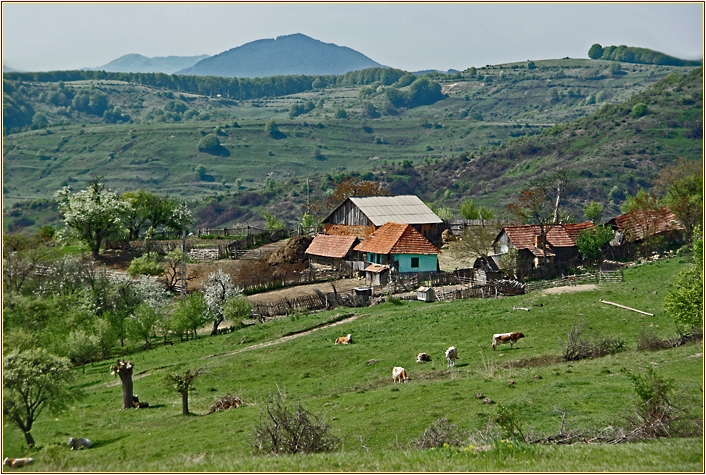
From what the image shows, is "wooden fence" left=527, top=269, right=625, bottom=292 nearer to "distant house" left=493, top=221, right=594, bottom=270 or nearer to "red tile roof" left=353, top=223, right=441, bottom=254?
"distant house" left=493, top=221, right=594, bottom=270

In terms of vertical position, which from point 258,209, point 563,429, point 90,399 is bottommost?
point 258,209

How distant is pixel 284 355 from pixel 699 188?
42159 mm

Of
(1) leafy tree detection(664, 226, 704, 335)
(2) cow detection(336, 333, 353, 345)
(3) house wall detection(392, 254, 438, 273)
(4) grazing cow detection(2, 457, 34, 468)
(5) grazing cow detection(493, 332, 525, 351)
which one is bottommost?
(3) house wall detection(392, 254, 438, 273)

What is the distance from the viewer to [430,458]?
57.4ft

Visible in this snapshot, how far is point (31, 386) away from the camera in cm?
2833

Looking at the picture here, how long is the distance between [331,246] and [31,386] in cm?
4366

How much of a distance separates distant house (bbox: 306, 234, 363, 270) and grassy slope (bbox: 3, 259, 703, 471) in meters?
18.9

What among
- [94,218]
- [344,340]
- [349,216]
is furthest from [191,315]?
[349,216]

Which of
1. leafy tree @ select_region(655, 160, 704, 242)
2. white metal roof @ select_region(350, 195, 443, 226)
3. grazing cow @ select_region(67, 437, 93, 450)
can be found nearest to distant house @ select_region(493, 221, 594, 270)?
leafy tree @ select_region(655, 160, 704, 242)

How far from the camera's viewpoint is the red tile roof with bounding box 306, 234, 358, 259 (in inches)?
2714

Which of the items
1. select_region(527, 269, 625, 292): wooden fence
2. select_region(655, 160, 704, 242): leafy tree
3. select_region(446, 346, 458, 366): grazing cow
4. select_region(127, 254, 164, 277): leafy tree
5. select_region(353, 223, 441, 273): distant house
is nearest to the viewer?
select_region(446, 346, 458, 366): grazing cow

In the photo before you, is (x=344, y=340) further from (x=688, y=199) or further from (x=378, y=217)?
(x=688, y=199)

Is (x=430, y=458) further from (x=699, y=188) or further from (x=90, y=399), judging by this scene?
(x=699, y=188)

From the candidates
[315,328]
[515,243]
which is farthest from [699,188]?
[315,328]
